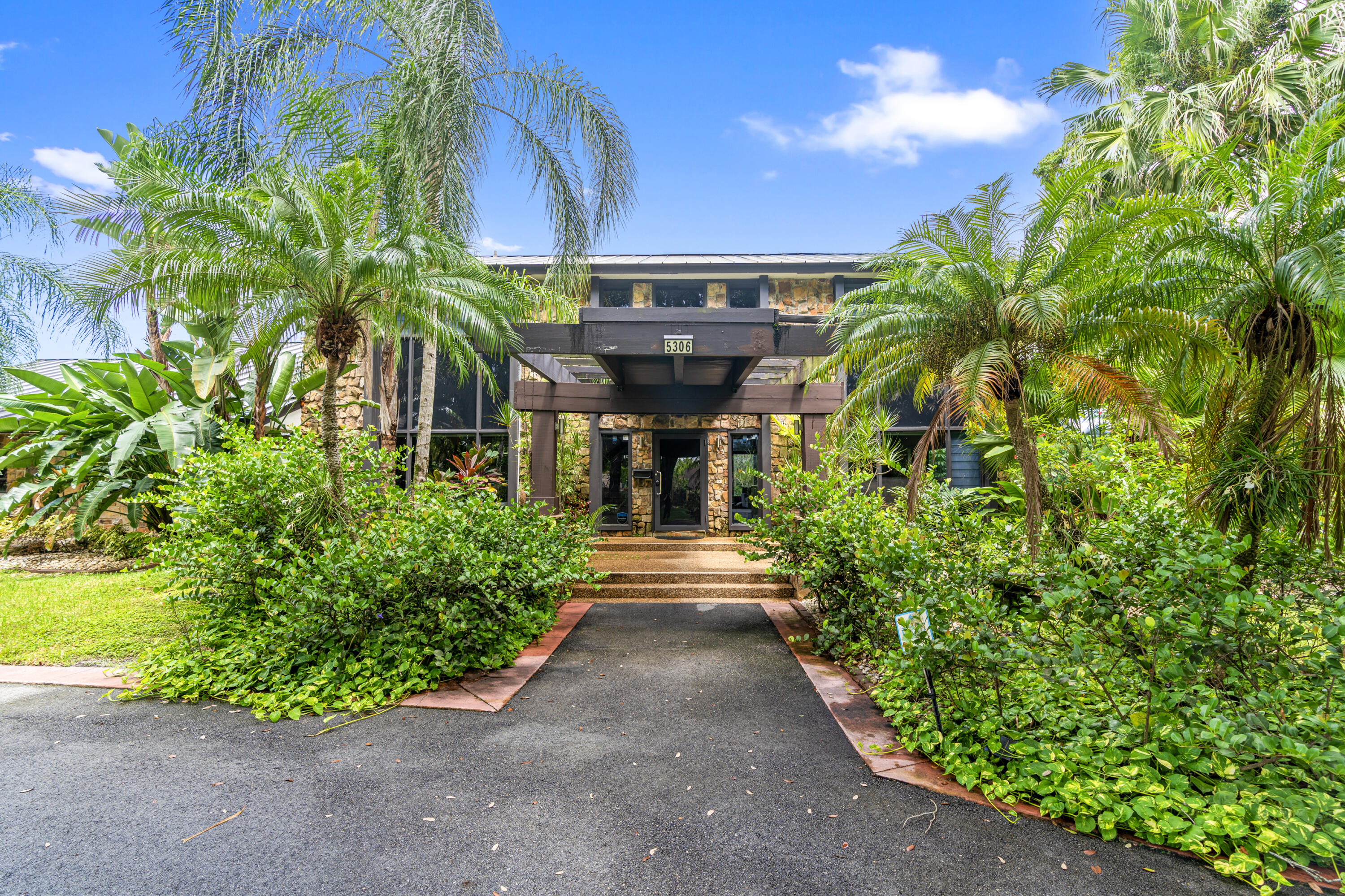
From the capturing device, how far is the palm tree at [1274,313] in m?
3.75

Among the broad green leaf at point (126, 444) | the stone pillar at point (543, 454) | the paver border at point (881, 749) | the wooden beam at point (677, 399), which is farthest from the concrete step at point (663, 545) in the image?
the broad green leaf at point (126, 444)

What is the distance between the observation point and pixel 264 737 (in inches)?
145

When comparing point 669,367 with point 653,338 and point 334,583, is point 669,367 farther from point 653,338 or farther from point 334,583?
point 334,583

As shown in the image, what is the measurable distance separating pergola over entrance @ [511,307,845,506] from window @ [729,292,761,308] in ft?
10.0

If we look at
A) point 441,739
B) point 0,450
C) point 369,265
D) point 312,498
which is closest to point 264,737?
point 441,739

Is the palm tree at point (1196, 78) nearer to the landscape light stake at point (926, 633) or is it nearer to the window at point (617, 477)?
the landscape light stake at point (926, 633)

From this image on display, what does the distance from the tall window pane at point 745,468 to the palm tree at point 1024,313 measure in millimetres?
7421

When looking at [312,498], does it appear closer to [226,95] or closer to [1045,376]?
[226,95]

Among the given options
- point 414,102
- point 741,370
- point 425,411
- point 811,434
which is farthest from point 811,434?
point 414,102

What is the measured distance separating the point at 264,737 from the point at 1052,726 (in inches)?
171

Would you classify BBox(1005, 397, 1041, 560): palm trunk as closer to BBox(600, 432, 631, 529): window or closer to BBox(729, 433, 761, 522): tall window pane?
BBox(729, 433, 761, 522): tall window pane

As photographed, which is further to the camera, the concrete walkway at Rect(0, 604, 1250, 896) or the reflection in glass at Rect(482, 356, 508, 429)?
the reflection in glass at Rect(482, 356, 508, 429)

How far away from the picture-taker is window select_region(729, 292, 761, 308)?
47.9ft

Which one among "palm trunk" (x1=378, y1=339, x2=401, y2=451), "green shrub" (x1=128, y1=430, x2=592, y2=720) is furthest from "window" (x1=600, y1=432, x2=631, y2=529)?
"green shrub" (x1=128, y1=430, x2=592, y2=720)
